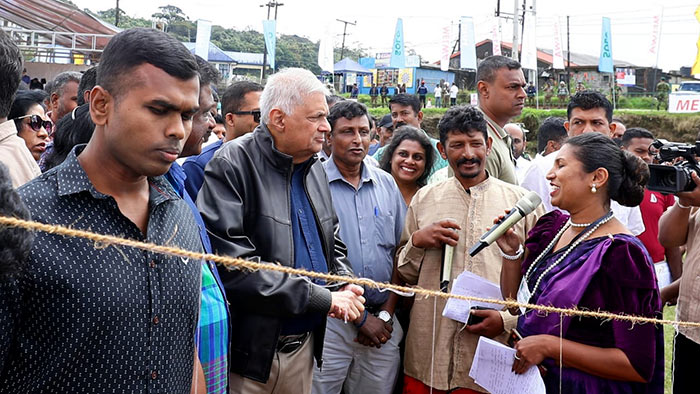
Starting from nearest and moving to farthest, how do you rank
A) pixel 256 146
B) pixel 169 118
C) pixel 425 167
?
pixel 169 118 < pixel 256 146 < pixel 425 167

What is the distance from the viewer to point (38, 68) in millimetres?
17875

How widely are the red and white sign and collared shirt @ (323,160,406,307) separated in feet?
78.0

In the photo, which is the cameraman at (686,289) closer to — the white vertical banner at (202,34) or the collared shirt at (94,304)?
the collared shirt at (94,304)

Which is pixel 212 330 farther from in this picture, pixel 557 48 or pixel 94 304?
pixel 557 48

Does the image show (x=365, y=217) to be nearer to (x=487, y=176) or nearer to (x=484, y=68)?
(x=487, y=176)

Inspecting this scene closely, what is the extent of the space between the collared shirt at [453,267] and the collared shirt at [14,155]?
196cm

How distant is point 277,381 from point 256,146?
109 centimetres

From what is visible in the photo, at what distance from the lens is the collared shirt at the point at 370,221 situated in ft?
11.4

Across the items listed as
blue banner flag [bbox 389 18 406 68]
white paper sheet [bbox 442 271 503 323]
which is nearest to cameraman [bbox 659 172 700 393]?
white paper sheet [bbox 442 271 503 323]

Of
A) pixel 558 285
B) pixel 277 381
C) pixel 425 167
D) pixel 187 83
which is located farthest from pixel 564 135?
pixel 187 83

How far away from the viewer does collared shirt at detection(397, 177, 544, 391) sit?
3238 millimetres

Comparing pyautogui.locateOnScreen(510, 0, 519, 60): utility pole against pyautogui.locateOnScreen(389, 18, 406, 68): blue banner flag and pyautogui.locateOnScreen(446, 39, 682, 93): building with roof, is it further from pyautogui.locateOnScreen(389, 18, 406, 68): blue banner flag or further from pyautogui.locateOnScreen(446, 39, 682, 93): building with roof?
pyautogui.locateOnScreen(446, 39, 682, 93): building with roof

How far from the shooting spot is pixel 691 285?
10.6ft

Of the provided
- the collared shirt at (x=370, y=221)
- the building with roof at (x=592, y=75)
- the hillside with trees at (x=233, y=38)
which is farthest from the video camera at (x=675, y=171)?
the hillside with trees at (x=233, y=38)
